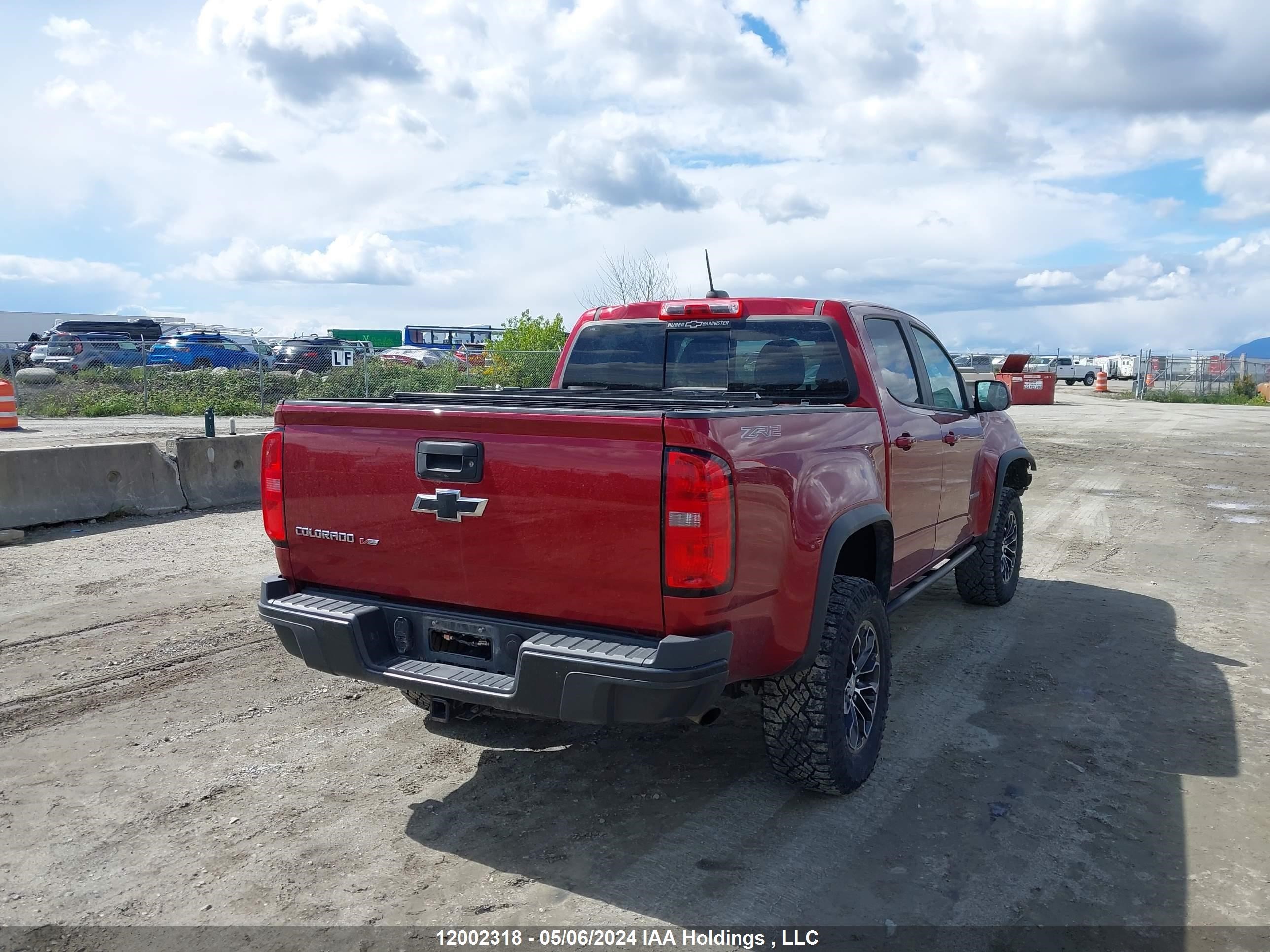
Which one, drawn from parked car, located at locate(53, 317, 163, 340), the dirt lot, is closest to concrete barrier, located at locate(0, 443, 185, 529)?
the dirt lot

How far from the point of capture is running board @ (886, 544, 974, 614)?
477 cm

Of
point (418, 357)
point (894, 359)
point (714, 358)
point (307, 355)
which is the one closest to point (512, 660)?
point (714, 358)

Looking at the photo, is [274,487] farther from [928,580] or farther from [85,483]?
[85,483]

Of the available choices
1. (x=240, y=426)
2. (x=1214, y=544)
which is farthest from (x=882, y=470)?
→ (x=240, y=426)

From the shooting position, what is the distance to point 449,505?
11.2 ft

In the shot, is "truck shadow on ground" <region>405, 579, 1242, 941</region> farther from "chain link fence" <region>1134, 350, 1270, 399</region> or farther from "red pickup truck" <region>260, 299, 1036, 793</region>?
"chain link fence" <region>1134, 350, 1270, 399</region>

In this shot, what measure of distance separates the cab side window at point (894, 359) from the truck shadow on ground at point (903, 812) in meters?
1.57

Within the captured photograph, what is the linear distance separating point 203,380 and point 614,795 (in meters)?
23.5

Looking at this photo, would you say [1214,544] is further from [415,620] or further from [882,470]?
[415,620]

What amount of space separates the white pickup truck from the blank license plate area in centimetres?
5587

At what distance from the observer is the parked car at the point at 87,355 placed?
25406 mm

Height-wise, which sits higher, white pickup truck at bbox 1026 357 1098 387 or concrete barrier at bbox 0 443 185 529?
white pickup truck at bbox 1026 357 1098 387

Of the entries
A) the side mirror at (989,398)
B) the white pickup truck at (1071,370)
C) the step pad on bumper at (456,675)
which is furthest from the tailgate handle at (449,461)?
the white pickup truck at (1071,370)

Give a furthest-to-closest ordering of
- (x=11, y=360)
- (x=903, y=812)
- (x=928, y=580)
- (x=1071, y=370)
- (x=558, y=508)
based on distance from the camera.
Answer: (x=1071, y=370) < (x=11, y=360) < (x=928, y=580) < (x=903, y=812) < (x=558, y=508)
